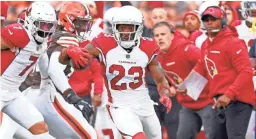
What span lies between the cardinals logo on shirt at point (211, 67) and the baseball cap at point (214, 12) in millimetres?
397

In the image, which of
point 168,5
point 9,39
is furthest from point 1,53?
point 168,5

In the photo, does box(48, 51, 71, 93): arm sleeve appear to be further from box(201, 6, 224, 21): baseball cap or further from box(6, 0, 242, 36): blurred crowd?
box(6, 0, 242, 36): blurred crowd

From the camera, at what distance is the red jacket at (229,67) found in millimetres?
8461

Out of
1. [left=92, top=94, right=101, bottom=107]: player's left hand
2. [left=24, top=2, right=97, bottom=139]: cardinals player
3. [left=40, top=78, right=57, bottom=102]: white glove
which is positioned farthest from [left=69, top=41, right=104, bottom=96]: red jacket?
[left=40, top=78, right=57, bottom=102]: white glove

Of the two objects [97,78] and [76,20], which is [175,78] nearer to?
[97,78]

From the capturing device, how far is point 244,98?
28.2 feet

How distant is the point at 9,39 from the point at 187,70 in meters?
2.31

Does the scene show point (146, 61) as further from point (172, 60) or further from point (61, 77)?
point (172, 60)

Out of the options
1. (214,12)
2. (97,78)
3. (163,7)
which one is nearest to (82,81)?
(97,78)

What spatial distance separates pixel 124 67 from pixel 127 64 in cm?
4

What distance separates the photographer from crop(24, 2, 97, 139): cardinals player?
8344 mm

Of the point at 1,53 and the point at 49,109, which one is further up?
the point at 1,53

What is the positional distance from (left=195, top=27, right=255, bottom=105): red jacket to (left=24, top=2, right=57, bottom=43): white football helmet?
4.94ft

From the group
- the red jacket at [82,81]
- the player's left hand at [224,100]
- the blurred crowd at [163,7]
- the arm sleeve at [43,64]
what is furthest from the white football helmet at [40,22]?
the blurred crowd at [163,7]
